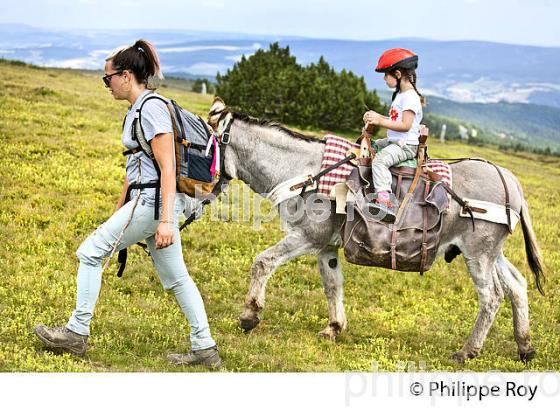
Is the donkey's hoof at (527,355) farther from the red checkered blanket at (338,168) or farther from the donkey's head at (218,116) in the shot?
the donkey's head at (218,116)

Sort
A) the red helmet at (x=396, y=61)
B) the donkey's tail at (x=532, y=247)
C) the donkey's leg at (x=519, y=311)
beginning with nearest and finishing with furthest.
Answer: the red helmet at (x=396, y=61) < the donkey's leg at (x=519, y=311) < the donkey's tail at (x=532, y=247)

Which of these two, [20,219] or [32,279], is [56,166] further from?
[32,279]

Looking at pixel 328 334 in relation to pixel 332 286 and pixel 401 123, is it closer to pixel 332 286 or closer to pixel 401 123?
pixel 332 286

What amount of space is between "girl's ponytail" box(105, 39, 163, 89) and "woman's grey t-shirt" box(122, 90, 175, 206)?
0.60 ft

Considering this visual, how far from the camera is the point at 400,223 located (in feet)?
25.4

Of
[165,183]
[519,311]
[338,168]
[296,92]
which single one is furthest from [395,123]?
[296,92]

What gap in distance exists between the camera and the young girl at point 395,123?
7.37 metres

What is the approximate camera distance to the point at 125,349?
733 cm

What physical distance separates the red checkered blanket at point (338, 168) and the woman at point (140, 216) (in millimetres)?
2096

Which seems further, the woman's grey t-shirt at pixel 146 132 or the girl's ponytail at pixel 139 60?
the girl's ponytail at pixel 139 60

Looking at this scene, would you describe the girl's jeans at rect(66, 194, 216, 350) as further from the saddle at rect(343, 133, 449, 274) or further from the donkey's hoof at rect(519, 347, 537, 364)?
the donkey's hoof at rect(519, 347, 537, 364)

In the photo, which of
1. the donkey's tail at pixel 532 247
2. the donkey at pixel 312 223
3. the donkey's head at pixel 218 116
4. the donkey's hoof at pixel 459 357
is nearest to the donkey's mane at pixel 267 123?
the donkey at pixel 312 223

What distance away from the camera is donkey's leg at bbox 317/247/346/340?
28.3 feet
